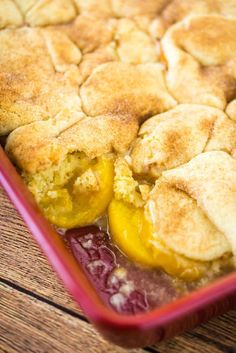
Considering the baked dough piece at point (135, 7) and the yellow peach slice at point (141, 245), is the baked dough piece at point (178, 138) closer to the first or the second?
the yellow peach slice at point (141, 245)

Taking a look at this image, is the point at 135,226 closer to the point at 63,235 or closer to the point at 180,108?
the point at 63,235

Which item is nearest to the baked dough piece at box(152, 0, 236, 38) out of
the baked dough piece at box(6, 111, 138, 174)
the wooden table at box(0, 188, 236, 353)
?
the baked dough piece at box(6, 111, 138, 174)

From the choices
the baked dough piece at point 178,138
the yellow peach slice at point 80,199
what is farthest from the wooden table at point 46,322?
the baked dough piece at point 178,138

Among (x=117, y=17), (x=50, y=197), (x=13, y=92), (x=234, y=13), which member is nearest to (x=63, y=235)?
(x=50, y=197)

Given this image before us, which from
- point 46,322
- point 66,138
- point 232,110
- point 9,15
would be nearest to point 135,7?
point 9,15

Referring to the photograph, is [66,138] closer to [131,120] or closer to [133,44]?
[131,120]

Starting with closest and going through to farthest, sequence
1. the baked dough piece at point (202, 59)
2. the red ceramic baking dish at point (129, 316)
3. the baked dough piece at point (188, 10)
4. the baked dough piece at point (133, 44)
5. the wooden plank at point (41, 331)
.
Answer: the red ceramic baking dish at point (129, 316) < the wooden plank at point (41, 331) < the baked dough piece at point (202, 59) < the baked dough piece at point (133, 44) < the baked dough piece at point (188, 10)

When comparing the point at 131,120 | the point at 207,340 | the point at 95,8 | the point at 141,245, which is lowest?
the point at 207,340
